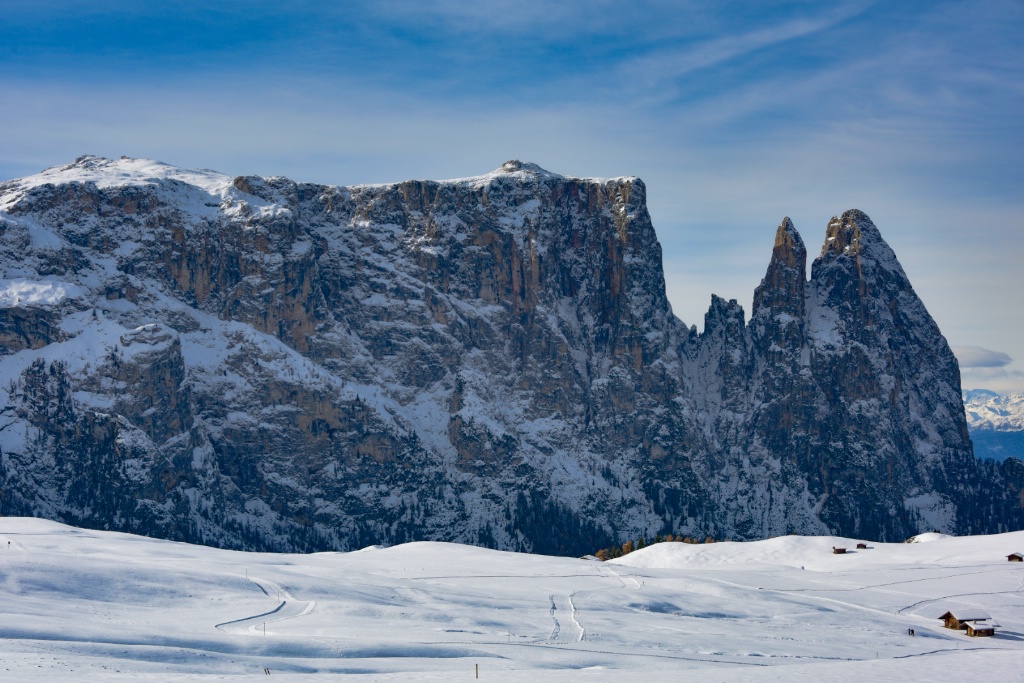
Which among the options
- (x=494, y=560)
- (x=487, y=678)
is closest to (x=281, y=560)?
(x=494, y=560)

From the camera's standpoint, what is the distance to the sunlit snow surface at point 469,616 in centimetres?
7144

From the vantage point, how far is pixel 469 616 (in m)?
98.6

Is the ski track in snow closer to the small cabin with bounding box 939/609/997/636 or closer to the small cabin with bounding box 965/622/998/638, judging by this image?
the small cabin with bounding box 939/609/997/636

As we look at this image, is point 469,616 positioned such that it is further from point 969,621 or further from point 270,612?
point 969,621

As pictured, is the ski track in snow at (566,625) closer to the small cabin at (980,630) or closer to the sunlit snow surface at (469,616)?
the sunlit snow surface at (469,616)

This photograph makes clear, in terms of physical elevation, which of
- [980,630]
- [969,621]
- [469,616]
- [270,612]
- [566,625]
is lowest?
[980,630]

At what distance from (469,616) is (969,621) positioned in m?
46.5

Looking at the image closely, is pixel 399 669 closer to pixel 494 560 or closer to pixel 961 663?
pixel 961 663

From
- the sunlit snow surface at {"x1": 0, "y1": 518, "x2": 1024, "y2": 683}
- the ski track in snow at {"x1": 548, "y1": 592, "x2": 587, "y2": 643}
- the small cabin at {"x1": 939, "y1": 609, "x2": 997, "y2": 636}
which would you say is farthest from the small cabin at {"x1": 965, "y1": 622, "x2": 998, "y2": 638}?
the ski track in snow at {"x1": 548, "y1": 592, "x2": 587, "y2": 643}

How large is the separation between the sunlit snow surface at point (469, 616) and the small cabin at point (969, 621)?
51.2 inches

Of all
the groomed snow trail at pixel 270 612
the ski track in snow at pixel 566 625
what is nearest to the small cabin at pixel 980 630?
the ski track in snow at pixel 566 625

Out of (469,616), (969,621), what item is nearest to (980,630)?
(969,621)

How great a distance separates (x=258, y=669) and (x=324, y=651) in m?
7.27

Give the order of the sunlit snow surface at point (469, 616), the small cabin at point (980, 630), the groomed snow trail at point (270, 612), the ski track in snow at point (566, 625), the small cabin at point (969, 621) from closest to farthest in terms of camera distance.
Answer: the sunlit snow surface at point (469, 616), the groomed snow trail at point (270, 612), the ski track in snow at point (566, 625), the small cabin at point (980, 630), the small cabin at point (969, 621)
